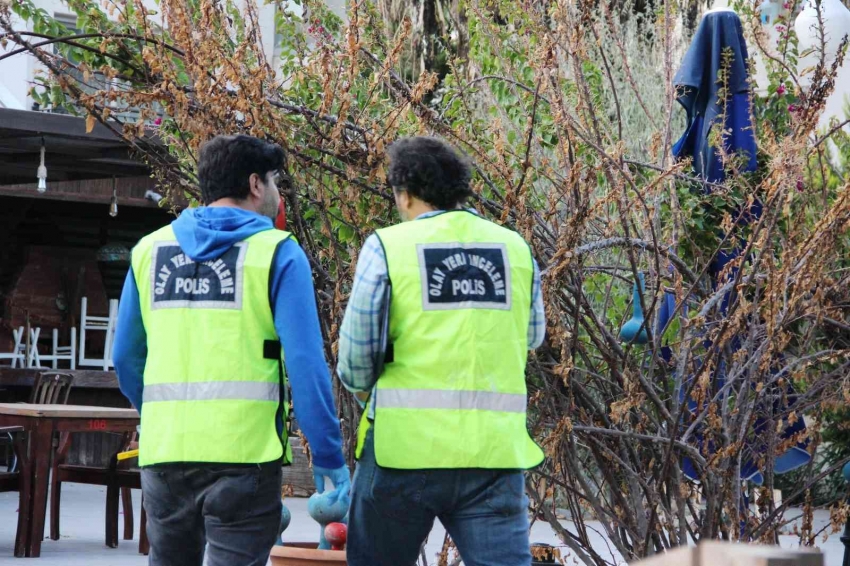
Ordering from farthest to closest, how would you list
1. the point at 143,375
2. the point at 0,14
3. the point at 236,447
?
the point at 0,14, the point at 143,375, the point at 236,447

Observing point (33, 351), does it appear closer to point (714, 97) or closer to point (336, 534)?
point (714, 97)

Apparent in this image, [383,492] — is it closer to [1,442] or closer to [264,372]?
[264,372]

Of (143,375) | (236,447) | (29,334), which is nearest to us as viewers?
(236,447)

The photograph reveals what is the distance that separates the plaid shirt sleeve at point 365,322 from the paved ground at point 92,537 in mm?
3626

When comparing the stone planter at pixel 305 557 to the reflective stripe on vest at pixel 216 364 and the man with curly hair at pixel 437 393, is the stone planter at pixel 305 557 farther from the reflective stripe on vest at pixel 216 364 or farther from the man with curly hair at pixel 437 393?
the reflective stripe on vest at pixel 216 364

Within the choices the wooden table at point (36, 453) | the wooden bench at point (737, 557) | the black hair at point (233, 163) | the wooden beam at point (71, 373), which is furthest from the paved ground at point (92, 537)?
the wooden bench at point (737, 557)

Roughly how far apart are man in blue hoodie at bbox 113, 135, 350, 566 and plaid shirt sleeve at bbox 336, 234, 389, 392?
88 mm

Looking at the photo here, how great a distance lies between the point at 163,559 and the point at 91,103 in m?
1.81

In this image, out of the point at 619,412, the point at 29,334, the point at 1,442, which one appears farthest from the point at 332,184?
the point at 29,334

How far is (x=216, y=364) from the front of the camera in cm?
339

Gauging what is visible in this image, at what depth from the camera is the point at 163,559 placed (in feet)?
11.2

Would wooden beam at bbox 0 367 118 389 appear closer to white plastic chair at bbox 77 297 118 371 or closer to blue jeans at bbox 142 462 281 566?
white plastic chair at bbox 77 297 118 371

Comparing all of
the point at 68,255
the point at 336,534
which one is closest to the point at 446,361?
the point at 336,534

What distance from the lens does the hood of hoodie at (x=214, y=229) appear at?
3.43m
